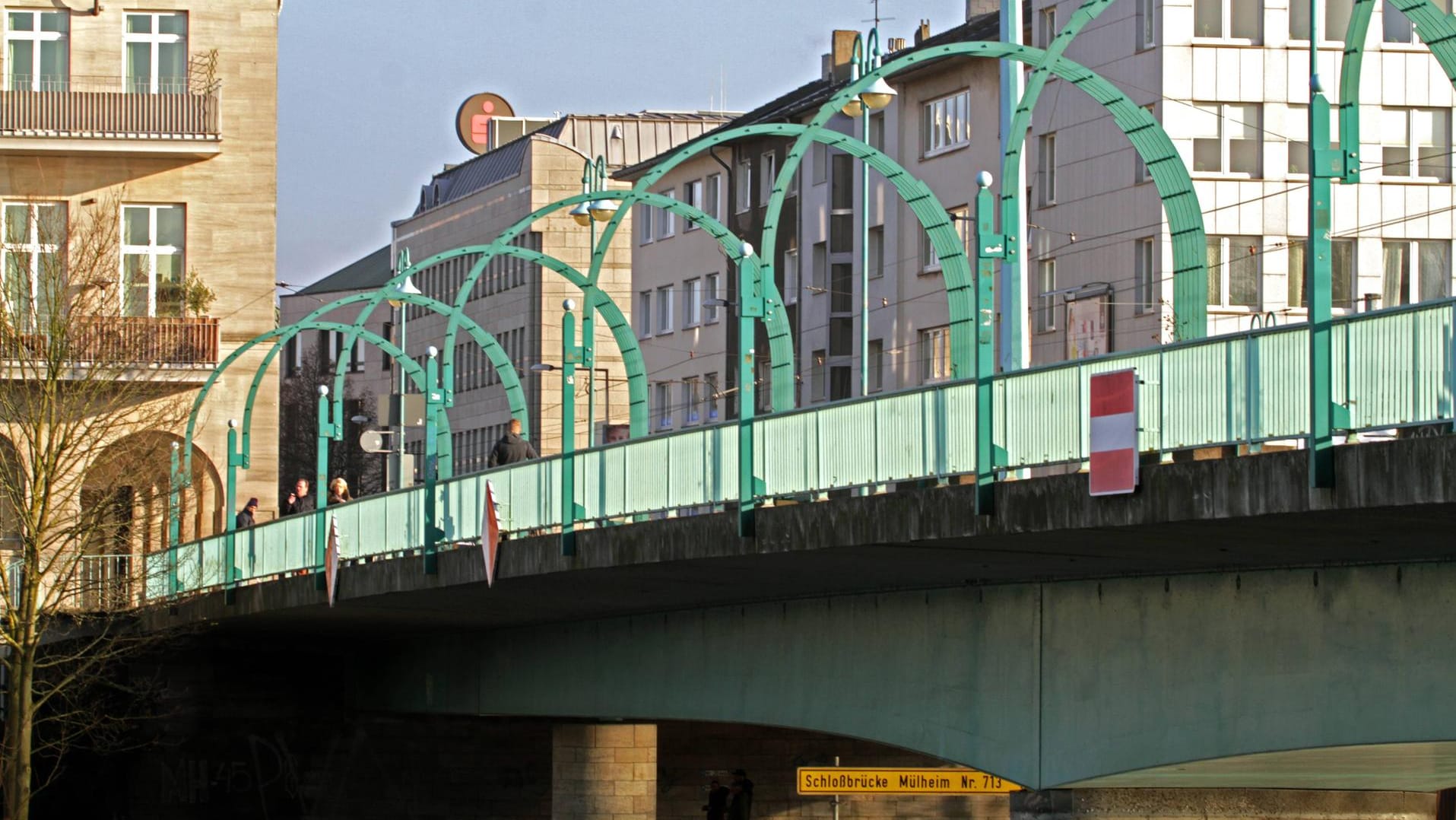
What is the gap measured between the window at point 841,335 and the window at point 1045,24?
11.0 metres

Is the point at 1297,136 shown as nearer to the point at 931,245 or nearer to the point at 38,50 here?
the point at 931,245

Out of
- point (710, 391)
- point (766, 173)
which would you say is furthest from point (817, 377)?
point (710, 391)

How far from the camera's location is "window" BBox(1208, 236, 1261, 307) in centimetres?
5703

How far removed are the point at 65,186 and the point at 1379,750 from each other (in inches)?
1547

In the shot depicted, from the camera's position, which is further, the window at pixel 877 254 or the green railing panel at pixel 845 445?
the window at pixel 877 254

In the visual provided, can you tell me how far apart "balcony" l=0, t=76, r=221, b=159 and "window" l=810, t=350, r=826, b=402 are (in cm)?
1907

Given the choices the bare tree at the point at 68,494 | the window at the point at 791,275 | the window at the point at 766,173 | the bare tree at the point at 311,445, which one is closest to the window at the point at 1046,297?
the window at the point at 791,275

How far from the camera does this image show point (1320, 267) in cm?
1656

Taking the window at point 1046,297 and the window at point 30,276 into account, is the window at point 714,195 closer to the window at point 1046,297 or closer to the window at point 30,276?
the window at point 1046,297

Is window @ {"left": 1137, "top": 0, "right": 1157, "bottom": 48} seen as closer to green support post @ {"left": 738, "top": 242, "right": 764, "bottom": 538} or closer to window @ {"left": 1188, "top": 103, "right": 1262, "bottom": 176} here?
window @ {"left": 1188, "top": 103, "right": 1262, "bottom": 176}

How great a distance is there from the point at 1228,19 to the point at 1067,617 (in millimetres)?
37345

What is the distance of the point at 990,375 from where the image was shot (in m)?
20.7

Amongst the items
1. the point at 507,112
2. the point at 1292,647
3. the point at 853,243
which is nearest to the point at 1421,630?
the point at 1292,647

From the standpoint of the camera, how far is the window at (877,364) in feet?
218
